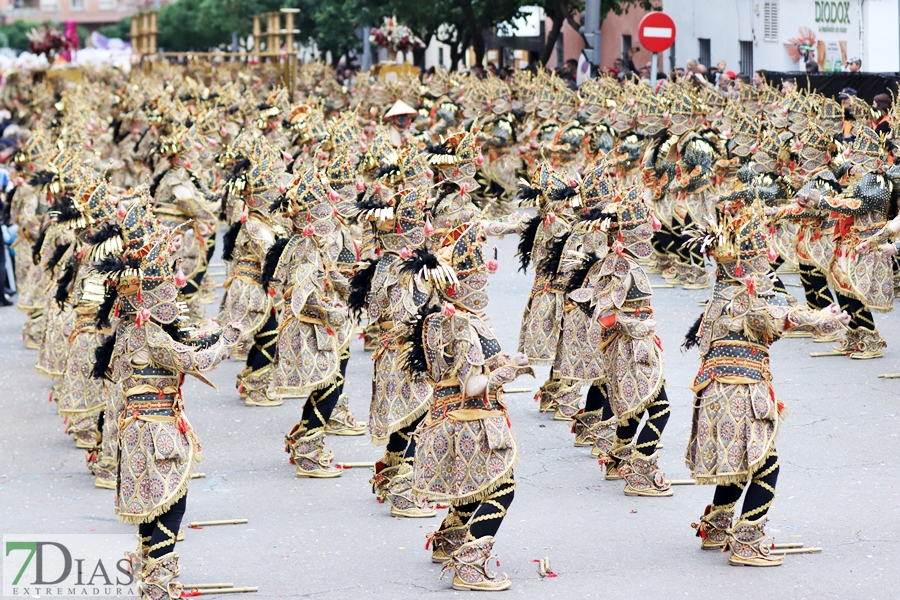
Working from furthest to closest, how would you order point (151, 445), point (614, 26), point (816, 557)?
1. point (614, 26)
2. point (816, 557)
3. point (151, 445)

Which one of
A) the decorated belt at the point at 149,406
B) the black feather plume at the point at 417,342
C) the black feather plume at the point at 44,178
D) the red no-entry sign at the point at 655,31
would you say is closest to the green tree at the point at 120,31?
the red no-entry sign at the point at 655,31

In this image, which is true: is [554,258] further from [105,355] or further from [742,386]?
[105,355]

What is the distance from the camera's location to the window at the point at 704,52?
30453mm

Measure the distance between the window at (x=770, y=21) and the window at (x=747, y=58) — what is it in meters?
1.06

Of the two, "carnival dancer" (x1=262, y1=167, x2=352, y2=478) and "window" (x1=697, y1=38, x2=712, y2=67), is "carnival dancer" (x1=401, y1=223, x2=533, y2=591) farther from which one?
"window" (x1=697, y1=38, x2=712, y2=67)

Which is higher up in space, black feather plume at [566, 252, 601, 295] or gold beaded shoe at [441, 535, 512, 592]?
black feather plume at [566, 252, 601, 295]

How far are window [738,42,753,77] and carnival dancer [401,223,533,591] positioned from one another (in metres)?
21.4

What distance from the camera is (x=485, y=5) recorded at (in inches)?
1259

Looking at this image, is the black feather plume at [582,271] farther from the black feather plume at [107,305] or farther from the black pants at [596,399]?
the black feather plume at [107,305]

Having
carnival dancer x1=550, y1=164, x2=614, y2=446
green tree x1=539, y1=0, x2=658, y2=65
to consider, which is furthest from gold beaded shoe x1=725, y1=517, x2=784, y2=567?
green tree x1=539, y1=0, x2=658, y2=65

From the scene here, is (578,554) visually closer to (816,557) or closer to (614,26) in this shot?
(816,557)

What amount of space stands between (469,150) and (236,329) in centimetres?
478

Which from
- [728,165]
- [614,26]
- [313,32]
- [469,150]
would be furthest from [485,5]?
[469,150]

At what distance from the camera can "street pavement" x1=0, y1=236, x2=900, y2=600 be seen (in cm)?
815
